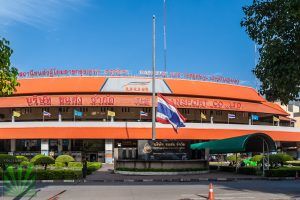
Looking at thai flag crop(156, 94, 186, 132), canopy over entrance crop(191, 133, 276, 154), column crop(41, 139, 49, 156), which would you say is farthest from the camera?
column crop(41, 139, 49, 156)

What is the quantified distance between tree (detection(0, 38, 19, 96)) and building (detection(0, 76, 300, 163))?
57.8 meters

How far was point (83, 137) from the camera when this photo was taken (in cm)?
7569

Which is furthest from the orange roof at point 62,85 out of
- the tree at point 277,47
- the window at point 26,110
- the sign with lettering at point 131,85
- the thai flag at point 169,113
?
the tree at point 277,47

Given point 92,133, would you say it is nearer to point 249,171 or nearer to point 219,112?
point 219,112

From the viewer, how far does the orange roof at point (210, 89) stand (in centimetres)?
8291

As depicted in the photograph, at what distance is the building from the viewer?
253ft

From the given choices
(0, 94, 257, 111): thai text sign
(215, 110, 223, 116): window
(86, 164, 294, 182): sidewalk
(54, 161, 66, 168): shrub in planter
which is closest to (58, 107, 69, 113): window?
(0, 94, 257, 111): thai text sign

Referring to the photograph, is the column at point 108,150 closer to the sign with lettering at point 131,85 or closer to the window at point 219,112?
the sign with lettering at point 131,85

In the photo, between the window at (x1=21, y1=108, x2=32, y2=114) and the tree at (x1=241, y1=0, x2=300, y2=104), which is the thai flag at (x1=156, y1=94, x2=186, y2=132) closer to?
the tree at (x1=241, y1=0, x2=300, y2=104)

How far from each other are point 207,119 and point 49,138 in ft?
97.4

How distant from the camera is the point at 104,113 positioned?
8356cm

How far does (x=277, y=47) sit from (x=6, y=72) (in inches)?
445

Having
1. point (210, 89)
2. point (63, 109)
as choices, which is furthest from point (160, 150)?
point (210, 89)

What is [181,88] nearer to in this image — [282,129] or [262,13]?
[282,129]
